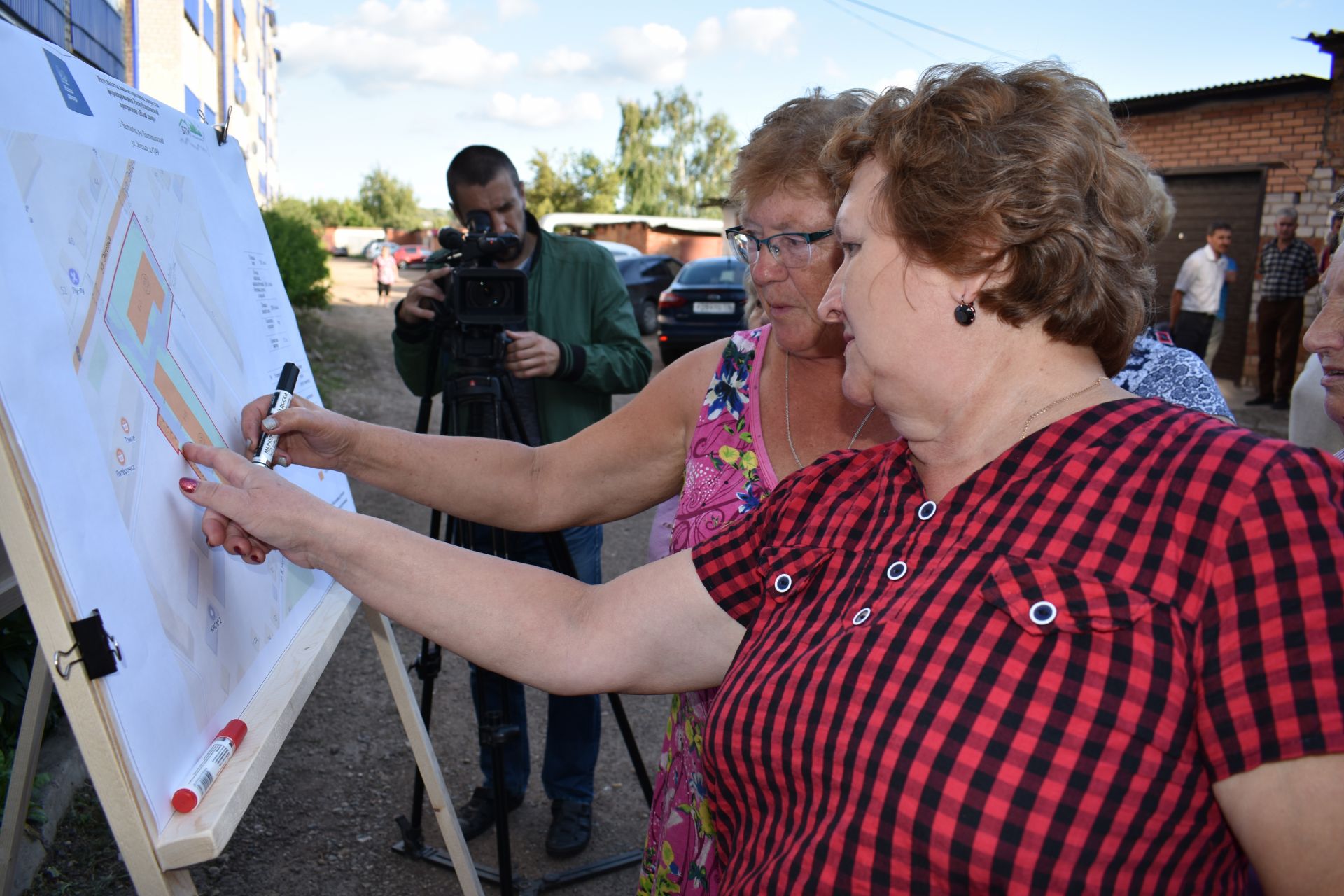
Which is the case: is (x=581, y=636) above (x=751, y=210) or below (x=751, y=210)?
below

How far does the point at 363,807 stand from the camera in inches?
128

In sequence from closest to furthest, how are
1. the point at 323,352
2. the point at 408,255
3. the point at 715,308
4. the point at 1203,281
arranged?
the point at 1203,281, the point at 323,352, the point at 715,308, the point at 408,255

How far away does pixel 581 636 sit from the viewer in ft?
4.56

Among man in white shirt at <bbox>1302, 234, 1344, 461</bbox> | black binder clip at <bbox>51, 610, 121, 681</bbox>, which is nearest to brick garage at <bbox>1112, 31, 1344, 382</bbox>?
man in white shirt at <bbox>1302, 234, 1344, 461</bbox>

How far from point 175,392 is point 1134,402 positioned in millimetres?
1362

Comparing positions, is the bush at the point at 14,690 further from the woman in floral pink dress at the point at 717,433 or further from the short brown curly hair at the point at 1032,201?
the short brown curly hair at the point at 1032,201

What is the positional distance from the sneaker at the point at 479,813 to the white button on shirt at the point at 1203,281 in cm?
934

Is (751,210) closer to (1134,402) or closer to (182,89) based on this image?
(1134,402)

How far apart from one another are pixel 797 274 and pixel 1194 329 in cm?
980

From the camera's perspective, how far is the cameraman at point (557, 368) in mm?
3021

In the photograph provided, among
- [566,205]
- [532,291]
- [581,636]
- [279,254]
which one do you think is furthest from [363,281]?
[581,636]

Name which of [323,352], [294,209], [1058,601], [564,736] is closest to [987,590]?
[1058,601]

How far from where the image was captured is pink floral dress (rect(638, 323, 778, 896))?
67.9 inches

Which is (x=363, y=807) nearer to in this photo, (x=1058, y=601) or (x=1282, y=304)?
(x=1058, y=601)
